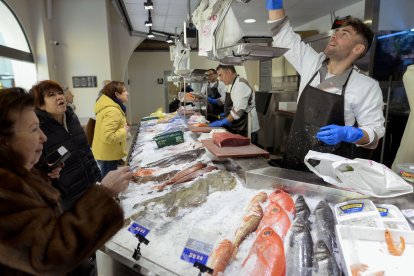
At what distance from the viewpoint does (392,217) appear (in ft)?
4.11

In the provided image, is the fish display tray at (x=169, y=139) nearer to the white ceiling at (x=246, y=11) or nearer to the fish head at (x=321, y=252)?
the fish head at (x=321, y=252)

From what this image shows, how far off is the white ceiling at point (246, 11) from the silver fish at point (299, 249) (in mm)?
5043

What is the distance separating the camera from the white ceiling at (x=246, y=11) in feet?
20.3

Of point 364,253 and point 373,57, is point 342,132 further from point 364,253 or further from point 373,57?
point 373,57

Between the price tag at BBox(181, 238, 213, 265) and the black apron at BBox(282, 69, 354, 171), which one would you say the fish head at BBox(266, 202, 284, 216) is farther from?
the black apron at BBox(282, 69, 354, 171)

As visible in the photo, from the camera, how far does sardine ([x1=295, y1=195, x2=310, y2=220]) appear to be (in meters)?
1.39

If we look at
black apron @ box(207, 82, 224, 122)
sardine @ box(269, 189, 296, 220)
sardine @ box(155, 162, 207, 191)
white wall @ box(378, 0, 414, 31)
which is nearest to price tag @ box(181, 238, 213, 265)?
sardine @ box(269, 189, 296, 220)

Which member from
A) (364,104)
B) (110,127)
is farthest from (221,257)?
(110,127)

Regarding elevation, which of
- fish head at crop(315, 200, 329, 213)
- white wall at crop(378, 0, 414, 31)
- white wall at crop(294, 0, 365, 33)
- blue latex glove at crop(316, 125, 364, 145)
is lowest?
fish head at crop(315, 200, 329, 213)

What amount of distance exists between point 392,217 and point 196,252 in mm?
855

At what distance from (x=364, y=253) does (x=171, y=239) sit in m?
0.78

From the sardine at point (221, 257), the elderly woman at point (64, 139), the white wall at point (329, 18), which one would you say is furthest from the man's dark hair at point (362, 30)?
the white wall at point (329, 18)

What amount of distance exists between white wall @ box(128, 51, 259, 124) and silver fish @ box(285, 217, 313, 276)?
12.8m

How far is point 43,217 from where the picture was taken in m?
0.93
